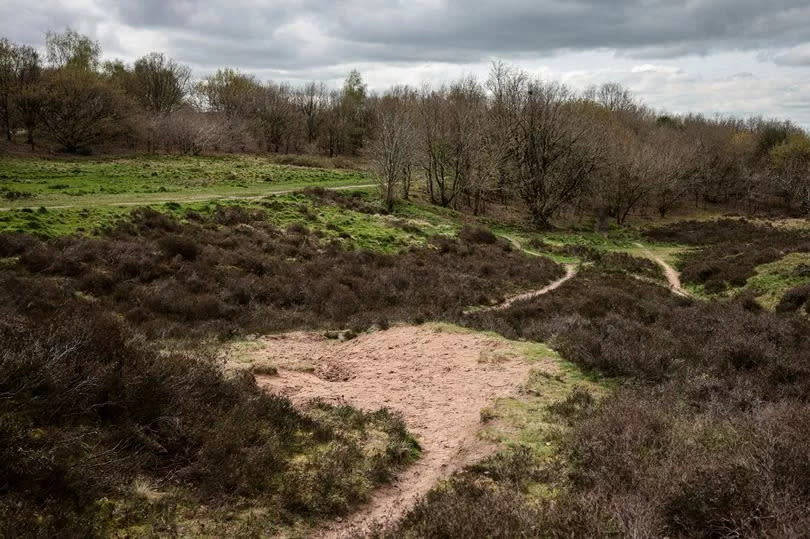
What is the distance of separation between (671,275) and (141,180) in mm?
32651

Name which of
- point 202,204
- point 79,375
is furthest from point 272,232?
point 79,375

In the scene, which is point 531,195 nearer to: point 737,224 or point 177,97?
point 737,224

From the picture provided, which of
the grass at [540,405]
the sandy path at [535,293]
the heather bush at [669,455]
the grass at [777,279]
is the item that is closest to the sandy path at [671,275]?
the grass at [777,279]

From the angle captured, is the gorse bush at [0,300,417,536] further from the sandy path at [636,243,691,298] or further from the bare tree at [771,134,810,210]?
the bare tree at [771,134,810,210]

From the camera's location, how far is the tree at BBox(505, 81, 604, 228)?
136ft

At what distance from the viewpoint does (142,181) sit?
108 ft

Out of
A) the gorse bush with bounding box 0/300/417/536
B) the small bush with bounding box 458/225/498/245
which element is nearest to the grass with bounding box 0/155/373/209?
the small bush with bounding box 458/225/498/245

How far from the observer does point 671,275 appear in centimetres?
3033

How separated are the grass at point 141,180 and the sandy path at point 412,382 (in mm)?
17069

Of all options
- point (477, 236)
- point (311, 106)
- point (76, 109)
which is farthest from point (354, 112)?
point (477, 236)

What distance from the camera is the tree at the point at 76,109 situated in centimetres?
4794

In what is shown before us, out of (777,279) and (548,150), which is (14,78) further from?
(777,279)

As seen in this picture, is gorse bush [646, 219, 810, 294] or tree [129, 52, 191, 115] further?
tree [129, 52, 191, 115]

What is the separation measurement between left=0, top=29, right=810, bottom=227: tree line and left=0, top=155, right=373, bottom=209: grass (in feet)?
23.7
